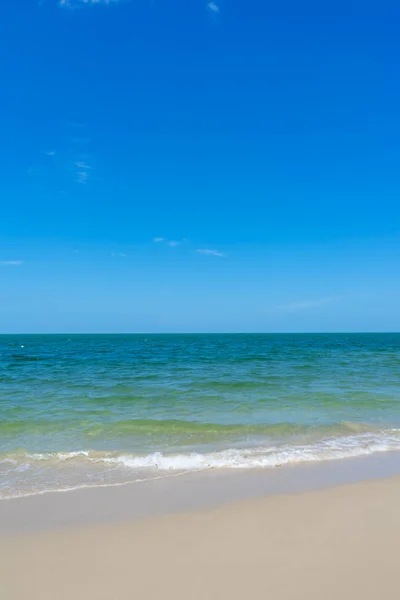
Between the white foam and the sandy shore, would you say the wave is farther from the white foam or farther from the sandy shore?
the sandy shore

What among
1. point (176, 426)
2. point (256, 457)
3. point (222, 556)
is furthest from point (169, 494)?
point (176, 426)

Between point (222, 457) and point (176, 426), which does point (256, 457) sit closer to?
point (222, 457)

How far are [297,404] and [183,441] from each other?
525cm

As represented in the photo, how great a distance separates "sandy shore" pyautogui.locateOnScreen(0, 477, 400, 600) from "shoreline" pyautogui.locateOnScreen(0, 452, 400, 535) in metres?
0.24

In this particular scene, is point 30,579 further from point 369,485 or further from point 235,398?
point 235,398

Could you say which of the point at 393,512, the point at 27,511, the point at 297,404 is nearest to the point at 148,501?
the point at 27,511

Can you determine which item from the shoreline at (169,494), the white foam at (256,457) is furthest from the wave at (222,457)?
the shoreline at (169,494)

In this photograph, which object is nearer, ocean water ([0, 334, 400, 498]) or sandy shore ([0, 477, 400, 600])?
sandy shore ([0, 477, 400, 600])

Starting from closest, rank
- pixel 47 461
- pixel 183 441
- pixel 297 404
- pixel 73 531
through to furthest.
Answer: pixel 73 531 < pixel 47 461 < pixel 183 441 < pixel 297 404

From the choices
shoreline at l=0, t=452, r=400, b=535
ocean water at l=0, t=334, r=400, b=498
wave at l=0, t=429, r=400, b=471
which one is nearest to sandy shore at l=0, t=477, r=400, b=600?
shoreline at l=0, t=452, r=400, b=535

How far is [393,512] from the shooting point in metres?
4.72

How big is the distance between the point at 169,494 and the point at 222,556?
1.77 metres

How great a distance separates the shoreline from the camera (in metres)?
4.63

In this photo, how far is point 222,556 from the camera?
377 cm
